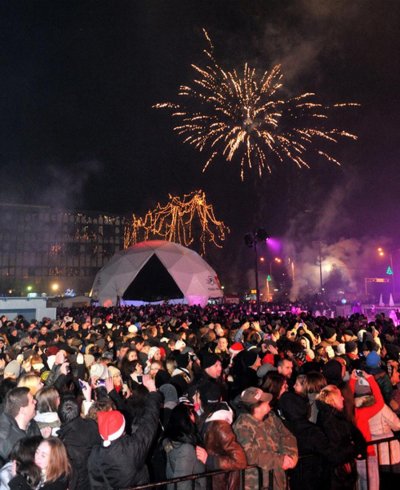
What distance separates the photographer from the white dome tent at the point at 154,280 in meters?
46.1

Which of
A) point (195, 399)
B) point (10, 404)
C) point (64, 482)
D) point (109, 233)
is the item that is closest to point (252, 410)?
point (195, 399)

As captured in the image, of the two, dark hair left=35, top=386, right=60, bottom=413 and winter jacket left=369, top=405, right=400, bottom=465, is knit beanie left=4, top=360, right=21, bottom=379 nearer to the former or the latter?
dark hair left=35, top=386, right=60, bottom=413

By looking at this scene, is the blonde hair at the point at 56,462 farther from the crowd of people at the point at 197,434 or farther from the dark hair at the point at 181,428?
the dark hair at the point at 181,428

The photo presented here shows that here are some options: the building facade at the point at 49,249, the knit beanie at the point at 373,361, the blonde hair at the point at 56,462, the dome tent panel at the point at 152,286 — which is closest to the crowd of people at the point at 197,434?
the blonde hair at the point at 56,462

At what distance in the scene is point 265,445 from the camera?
15.6 feet

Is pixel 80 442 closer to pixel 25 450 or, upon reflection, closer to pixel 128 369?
pixel 25 450

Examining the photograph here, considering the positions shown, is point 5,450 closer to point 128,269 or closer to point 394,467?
point 394,467

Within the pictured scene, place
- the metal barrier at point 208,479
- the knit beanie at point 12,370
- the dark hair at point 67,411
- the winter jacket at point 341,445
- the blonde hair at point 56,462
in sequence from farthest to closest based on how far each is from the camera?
the knit beanie at point 12,370
the dark hair at point 67,411
the winter jacket at point 341,445
the metal barrier at point 208,479
the blonde hair at point 56,462

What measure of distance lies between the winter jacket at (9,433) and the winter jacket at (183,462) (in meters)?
1.68

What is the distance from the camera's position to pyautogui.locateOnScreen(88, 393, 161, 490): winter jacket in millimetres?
4266

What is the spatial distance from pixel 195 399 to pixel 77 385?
2.76m

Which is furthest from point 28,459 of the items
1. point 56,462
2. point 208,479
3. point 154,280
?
point 154,280

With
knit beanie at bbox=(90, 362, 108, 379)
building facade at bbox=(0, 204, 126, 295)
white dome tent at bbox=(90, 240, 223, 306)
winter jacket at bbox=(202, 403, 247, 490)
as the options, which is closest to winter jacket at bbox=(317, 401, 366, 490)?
winter jacket at bbox=(202, 403, 247, 490)

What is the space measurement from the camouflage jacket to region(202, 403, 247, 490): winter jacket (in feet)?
0.72
